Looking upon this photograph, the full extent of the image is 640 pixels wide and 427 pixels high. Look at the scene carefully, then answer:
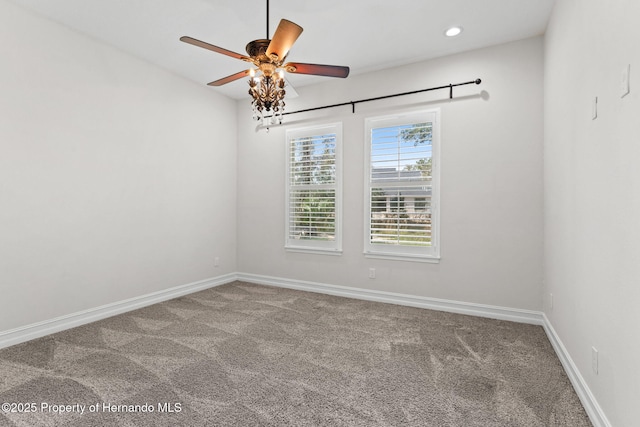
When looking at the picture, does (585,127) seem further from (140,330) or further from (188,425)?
(140,330)

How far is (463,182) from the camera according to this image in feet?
11.6

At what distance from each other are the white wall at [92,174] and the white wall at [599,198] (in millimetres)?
4099

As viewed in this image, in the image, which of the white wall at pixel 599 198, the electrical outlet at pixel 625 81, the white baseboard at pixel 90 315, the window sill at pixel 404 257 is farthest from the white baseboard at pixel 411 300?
the electrical outlet at pixel 625 81

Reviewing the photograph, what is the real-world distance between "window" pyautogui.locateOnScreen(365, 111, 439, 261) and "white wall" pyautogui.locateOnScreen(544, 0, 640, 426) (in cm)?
122

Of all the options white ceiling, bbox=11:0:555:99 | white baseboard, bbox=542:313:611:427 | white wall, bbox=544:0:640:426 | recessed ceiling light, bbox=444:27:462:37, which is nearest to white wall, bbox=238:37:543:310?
white ceiling, bbox=11:0:555:99

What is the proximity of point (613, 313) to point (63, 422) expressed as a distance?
9.40 feet

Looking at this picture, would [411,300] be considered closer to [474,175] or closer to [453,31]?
[474,175]

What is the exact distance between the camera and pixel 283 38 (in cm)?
198

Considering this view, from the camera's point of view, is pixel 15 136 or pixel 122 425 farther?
pixel 15 136

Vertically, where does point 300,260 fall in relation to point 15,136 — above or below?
below

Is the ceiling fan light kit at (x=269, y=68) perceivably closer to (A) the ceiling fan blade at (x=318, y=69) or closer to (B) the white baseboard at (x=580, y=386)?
(A) the ceiling fan blade at (x=318, y=69)

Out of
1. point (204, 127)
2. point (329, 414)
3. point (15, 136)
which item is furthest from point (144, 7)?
point (329, 414)

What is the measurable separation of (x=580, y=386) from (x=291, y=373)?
1.82m

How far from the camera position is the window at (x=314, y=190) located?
4.31 meters
